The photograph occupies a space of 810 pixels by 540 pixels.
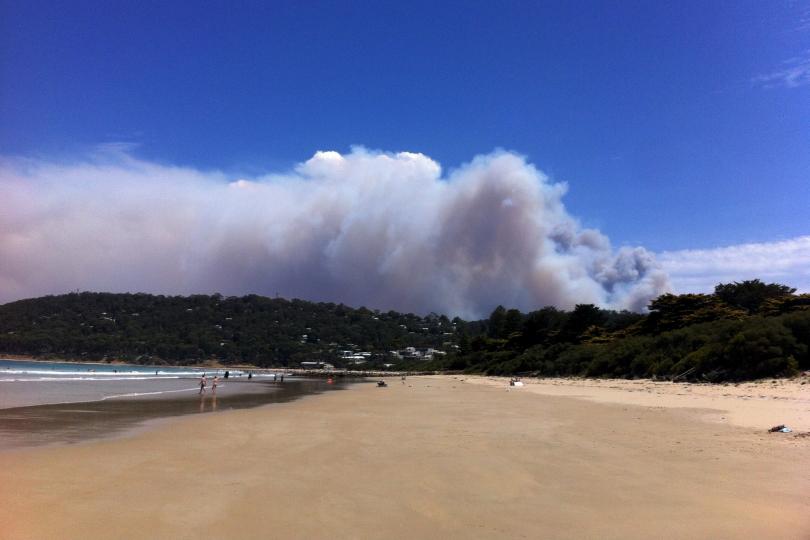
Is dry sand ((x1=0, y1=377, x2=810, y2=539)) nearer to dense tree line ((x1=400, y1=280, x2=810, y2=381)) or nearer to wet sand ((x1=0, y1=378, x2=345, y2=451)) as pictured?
wet sand ((x1=0, y1=378, x2=345, y2=451))

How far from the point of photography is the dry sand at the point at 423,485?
19.9ft

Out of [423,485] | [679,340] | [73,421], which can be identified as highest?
[679,340]

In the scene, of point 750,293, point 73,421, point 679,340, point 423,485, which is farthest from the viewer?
point 750,293

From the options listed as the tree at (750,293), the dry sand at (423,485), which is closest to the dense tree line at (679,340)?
the tree at (750,293)

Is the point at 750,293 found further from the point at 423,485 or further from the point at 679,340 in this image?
the point at 423,485

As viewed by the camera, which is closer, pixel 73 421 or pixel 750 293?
pixel 73 421

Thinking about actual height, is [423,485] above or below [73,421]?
above

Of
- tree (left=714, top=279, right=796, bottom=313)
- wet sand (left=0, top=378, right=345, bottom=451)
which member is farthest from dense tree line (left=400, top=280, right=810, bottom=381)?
wet sand (left=0, top=378, right=345, bottom=451)

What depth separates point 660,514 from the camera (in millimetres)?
6441

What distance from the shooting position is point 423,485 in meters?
8.02

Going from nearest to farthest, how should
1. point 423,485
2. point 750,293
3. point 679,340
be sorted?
point 423,485, point 679,340, point 750,293

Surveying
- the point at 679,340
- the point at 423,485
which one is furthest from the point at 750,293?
the point at 423,485

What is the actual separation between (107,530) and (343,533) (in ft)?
9.09

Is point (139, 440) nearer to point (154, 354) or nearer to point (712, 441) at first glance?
point (712, 441)
